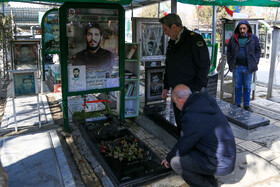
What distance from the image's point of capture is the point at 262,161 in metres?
3.68

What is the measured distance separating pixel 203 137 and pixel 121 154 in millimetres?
1515

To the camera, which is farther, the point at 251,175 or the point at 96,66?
the point at 96,66

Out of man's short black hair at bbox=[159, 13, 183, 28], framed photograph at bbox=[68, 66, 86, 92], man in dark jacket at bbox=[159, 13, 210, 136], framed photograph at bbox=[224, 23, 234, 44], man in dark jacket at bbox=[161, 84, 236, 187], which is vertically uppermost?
framed photograph at bbox=[224, 23, 234, 44]

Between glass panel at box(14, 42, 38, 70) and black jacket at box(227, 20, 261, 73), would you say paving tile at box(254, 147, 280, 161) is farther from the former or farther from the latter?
glass panel at box(14, 42, 38, 70)

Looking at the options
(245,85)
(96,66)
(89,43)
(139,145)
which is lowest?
(139,145)

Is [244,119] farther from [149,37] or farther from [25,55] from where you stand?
[25,55]

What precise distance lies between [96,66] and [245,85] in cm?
347

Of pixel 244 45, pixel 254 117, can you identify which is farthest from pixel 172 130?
pixel 244 45

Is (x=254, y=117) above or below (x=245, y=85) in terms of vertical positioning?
below

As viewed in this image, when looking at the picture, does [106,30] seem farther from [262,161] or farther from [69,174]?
[262,161]

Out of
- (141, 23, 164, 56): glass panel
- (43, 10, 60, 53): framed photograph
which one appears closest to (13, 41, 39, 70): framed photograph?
(43, 10, 60, 53): framed photograph

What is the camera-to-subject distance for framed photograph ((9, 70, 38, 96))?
15.5 feet

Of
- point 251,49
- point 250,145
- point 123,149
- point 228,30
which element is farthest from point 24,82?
point 228,30

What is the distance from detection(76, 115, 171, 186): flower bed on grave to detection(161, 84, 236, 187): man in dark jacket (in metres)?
0.78
